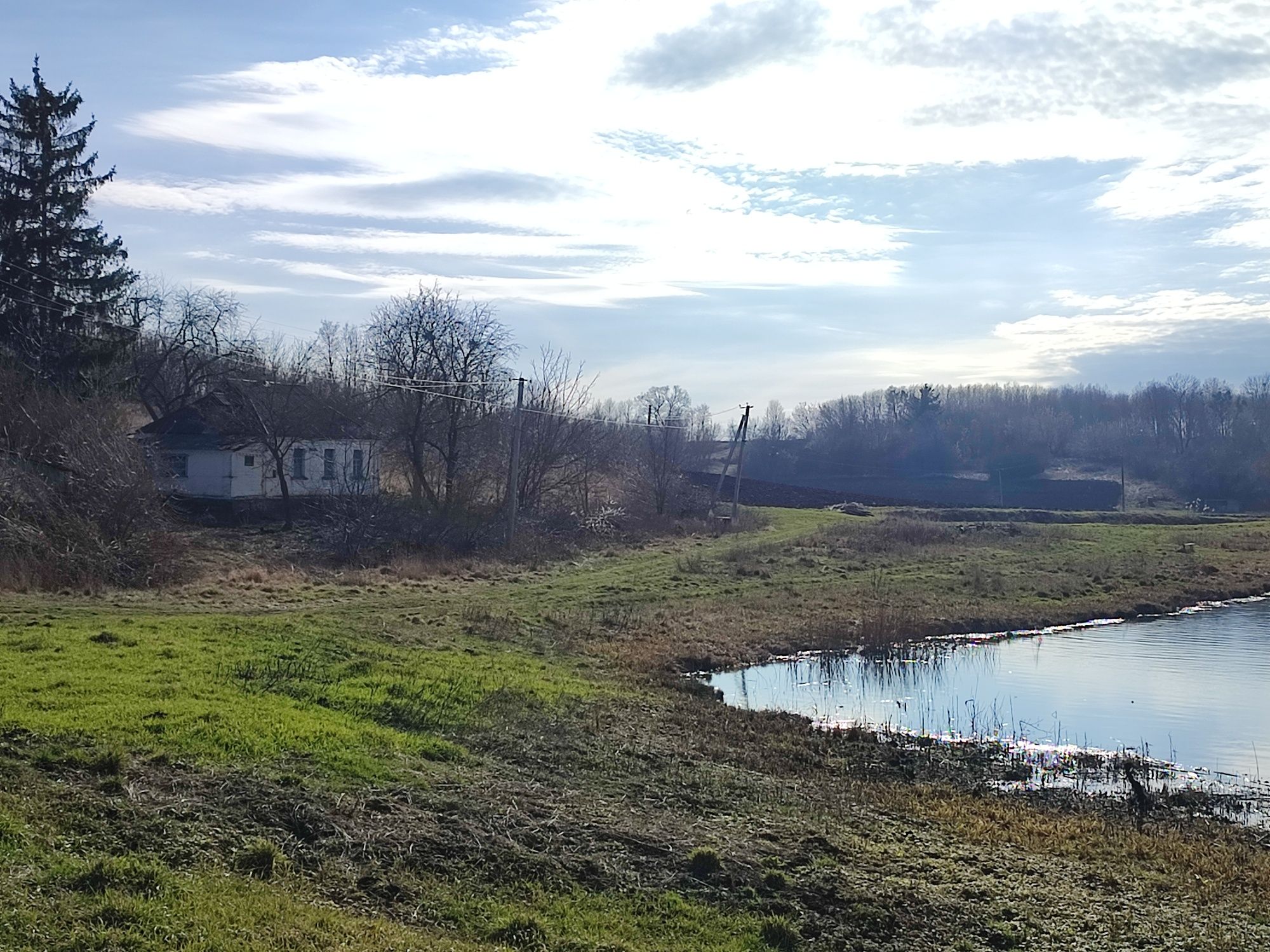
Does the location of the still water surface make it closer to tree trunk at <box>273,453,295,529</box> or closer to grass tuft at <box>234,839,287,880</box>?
grass tuft at <box>234,839,287,880</box>

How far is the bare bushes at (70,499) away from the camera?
21.0 metres

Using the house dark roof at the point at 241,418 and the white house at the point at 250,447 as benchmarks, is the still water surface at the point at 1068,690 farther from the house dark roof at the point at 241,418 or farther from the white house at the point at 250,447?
the house dark roof at the point at 241,418

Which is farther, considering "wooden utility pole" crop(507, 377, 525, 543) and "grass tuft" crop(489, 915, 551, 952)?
"wooden utility pole" crop(507, 377, 525, 543)

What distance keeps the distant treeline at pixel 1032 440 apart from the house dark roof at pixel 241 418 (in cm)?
5450

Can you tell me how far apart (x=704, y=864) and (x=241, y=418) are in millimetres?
34119

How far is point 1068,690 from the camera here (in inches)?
746

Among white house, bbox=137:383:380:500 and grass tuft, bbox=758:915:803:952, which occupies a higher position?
white house, bbox=137:383:380:500

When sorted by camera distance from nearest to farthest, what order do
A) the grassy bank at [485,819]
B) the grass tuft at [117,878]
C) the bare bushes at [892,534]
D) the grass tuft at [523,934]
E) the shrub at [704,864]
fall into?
the grass tuft at [117,878] < the grass tuft at [523,934] < the grassy bank at [485,819] < the shrub at [704,864] < the bare bushes at [892,534]

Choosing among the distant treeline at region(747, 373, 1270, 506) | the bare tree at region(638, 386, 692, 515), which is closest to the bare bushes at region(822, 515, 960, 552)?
the bare tree at region(638, 386, 692, 515)

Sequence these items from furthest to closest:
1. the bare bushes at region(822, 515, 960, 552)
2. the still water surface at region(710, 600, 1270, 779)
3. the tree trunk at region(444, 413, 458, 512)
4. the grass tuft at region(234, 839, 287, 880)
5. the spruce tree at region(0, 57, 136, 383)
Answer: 1. the tree trunk at region(444, 413, 458, 512)
2. the bare bushes at region(822, 515, 960, 552)
3. the spruce tree at region(0, 57, 136, 383)
4. the still water surface at region(710, 600, 1270, 779)
5. the grass tuft at region(234, 839, 287, 880)

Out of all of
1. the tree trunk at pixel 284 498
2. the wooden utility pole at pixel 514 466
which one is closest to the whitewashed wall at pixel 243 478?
the tree trunk at pixel 284 498

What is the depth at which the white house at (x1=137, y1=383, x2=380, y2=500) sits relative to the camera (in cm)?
3822

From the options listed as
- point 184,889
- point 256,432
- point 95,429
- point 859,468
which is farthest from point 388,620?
point 859,468

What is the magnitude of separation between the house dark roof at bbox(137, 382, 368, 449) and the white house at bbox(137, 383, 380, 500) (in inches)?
0.9
